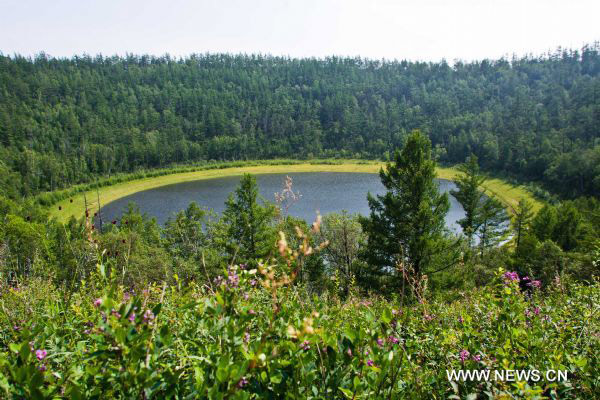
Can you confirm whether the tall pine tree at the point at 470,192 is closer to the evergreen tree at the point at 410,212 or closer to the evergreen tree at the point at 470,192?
the evergreen tree at the point at 470,192

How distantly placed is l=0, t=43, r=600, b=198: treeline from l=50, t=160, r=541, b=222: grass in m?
6.89

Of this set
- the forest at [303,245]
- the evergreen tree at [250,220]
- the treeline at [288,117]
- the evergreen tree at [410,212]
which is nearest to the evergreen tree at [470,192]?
the forest at [303,245]

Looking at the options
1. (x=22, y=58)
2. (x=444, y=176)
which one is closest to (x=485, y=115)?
(x=444, y=176)

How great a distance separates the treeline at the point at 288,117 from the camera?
99.3 m

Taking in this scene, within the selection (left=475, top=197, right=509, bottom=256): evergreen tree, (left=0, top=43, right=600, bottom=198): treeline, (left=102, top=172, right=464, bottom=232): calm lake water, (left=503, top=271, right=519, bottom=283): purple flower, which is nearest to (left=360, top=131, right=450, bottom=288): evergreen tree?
(left=503, top=271, right=519, bottom=283): purple flower

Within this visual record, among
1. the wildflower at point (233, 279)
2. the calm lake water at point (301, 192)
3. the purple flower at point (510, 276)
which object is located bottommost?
the calm lake water at point (301, 192)

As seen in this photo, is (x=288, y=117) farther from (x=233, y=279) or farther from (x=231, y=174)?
(x=233, y=279)

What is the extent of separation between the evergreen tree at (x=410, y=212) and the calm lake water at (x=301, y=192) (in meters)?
39.7

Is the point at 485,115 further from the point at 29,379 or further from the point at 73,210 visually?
the point at 29,379

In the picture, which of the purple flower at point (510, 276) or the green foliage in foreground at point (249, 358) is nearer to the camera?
the green foliage in foreground at point (249, 358)

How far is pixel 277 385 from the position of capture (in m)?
2.39

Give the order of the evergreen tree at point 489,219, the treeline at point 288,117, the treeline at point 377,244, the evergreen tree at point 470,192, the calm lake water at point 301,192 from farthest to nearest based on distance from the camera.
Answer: the treeline at point 288,117 < the calm lake water at point 301,192 < the evergreen tree at point 489,219 < the evergreen tree at point 470,192 < the treeline at point 377,244

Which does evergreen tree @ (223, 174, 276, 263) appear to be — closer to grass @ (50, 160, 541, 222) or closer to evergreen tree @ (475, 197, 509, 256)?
evergreen tree @ (475, 197, 509, 256)

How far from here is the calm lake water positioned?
71.6m
